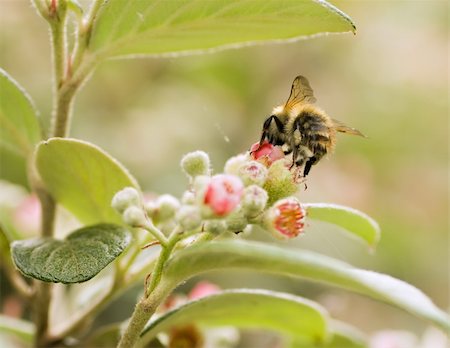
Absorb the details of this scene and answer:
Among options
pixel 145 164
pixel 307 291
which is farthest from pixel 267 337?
pixel 145 164

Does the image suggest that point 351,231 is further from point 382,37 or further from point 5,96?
point 382,37

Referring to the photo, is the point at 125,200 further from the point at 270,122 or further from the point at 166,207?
the point at 270,122

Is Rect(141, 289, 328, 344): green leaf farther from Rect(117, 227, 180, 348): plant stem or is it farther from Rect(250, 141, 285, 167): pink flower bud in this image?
Rect(250, 141, 285, 167): pink flower bud

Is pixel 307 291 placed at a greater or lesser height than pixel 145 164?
lesser

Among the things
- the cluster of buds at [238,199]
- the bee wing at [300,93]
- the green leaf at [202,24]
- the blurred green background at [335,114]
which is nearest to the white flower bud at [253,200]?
the cluster of buds at [238,199]

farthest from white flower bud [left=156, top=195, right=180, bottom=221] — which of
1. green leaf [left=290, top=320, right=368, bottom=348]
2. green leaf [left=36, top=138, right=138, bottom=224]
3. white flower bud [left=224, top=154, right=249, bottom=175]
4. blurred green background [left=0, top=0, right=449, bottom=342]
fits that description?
blurred green background [left=0, top=0, right=449, bottom=342]

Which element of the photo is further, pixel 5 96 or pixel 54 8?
pixel 5 96

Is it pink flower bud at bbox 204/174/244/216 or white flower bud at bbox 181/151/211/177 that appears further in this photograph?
white flower bud at bbox 181/151/211/177
